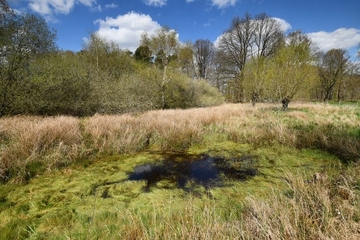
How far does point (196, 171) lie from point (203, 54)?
31568 mm

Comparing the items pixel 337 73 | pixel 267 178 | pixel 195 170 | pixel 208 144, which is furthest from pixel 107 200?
pixel 337 73

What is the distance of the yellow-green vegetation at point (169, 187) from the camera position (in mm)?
1733

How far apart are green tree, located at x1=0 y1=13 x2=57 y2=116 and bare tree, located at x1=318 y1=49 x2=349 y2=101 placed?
114ft

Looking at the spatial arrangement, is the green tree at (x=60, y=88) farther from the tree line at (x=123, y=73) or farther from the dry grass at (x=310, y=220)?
the dry grass at (x=310, y=220)

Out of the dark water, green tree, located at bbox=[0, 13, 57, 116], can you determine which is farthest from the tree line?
the dark water

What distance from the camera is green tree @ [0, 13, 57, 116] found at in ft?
24.1

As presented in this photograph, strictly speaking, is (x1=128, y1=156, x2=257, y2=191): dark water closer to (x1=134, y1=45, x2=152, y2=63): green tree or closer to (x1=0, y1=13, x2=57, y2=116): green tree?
(x1=0, y1=13, x2=57, y2=116): green tree

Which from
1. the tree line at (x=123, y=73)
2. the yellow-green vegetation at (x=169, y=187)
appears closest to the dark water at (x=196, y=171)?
the yellow-green vegetation at (x=169, y=187)

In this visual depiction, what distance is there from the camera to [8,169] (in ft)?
10.8

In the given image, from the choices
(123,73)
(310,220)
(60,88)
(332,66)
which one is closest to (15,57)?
(60,88)

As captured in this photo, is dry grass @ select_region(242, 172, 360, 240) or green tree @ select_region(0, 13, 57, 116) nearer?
dry grass @ select_region(242, 172, 360, 240)

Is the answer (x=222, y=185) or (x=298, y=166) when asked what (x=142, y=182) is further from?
(x=298, y=166)

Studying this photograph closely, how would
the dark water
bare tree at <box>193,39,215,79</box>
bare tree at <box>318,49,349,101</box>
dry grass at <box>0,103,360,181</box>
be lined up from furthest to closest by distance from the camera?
bare tree at <box>193,39,215,79</box> → bare tree at <box>318,49,349,101</box> → dry grass at <box>0,103,360,181</box> → the dark water

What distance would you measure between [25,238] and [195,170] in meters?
2.81
